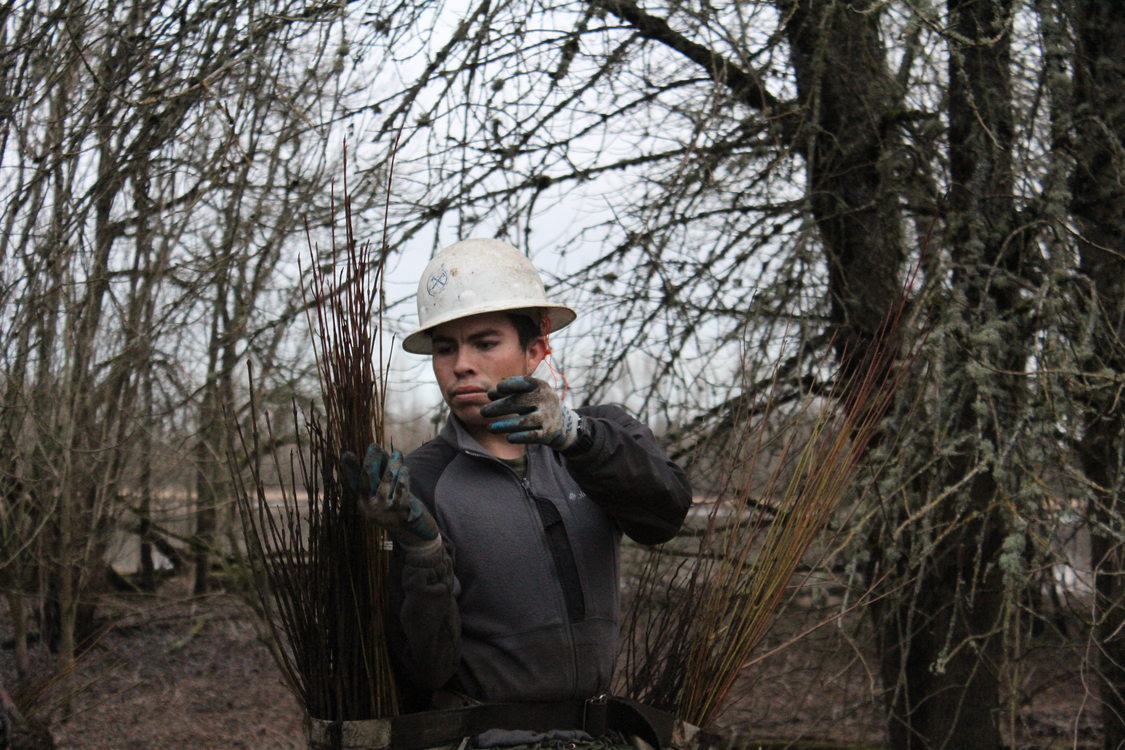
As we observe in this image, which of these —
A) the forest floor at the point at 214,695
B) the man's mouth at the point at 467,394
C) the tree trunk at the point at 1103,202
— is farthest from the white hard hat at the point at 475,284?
the forest floor at the point at 214,695

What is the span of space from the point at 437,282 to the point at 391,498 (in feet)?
2.02

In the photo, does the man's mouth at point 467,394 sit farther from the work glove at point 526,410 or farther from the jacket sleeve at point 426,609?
the work glove at point 526,410

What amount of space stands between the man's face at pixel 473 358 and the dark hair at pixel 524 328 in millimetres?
11

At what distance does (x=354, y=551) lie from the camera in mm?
2465

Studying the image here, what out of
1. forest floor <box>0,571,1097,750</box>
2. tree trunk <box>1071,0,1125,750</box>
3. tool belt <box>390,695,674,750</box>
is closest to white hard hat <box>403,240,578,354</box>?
tool belt <box>390,695,674,750</box>

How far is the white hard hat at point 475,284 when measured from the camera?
246 cm

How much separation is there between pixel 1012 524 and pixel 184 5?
3.06 metres

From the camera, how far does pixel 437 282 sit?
2.49 m

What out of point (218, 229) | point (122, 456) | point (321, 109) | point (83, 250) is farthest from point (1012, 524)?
point (122, 456)

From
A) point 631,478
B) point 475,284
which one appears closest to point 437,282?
point 475,284

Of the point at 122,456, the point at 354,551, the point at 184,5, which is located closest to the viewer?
the point at 354,551

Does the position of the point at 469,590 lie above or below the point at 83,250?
below

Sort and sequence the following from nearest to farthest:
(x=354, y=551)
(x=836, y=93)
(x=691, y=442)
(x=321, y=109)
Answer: (x=354, y=551) < (x=321, y=109) < (x=836, y=93) < (x=691, y=442)

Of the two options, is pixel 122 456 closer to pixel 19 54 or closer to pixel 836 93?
pixel 19 54
